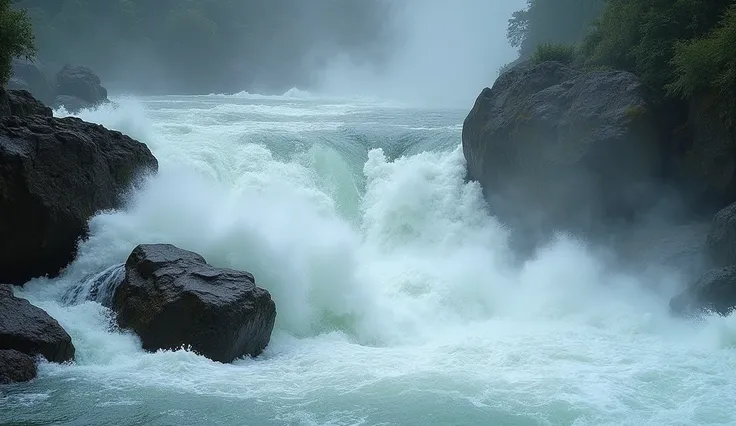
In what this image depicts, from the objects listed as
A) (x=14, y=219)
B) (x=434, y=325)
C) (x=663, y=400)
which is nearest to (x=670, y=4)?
(x=434, y=325)

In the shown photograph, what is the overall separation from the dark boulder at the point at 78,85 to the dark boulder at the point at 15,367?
28.4 metres

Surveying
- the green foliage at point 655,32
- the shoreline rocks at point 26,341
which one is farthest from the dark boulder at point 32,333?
the green foliage at point 655,32

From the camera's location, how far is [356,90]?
234 feet

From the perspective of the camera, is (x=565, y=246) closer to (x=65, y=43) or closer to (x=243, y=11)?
(x=65, y=43)

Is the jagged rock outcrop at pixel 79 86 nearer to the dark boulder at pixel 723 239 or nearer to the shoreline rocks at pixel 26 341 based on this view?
the shoreline rocks at pixel 26 341

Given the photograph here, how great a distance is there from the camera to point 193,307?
991 cm

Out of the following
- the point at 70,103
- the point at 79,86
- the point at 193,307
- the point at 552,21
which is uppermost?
the point at 552,21

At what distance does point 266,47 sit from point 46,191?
6507 cm

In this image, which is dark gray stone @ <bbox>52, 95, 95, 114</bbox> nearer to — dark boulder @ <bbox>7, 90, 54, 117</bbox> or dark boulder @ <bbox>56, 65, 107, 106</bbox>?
dark boulder @ <bbox>56, 65, 107, 106</bbox>

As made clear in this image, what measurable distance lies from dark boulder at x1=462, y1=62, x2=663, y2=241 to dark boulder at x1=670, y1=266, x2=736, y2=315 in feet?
10.3

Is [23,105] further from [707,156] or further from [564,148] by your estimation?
[707,156]

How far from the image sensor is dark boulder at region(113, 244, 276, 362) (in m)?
9.84

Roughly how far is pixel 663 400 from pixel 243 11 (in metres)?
73.2

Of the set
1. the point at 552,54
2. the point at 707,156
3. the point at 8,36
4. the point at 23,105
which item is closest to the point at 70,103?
the point at 8,36
